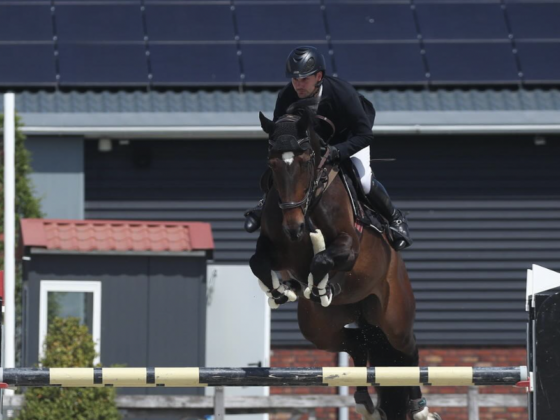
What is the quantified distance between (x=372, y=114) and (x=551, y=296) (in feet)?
5.47

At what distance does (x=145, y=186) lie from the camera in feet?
40.1

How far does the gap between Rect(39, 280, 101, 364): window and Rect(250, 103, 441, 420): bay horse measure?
386cm

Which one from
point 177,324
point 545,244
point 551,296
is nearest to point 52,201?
point 177,324

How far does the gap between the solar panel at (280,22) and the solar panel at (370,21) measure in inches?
6.4

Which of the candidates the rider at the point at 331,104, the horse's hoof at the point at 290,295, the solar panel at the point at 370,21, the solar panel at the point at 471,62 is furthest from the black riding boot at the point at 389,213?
the solar panel at the point at 370,21

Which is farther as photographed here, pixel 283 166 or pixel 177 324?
pixel 177 324

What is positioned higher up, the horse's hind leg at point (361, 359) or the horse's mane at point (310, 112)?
the horse's mane at point (310, 112)

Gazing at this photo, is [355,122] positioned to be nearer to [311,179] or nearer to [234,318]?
[311,179]

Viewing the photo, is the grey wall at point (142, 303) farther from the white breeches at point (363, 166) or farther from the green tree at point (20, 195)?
the white breeches at point (363, 166)

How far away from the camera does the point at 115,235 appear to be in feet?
36.4

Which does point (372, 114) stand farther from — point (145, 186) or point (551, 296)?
point (145, 186)

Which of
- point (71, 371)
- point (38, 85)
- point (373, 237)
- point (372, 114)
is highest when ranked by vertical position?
point (38, 85)

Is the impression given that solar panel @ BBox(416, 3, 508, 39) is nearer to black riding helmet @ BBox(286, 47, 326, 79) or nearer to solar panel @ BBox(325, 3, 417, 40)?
solar panel @ BBox(325, 3, 417, 40)

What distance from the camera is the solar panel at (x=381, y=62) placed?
12125 millimetres
